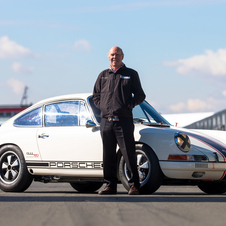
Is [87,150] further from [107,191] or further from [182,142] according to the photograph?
[182,142]

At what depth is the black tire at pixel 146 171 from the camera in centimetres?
631

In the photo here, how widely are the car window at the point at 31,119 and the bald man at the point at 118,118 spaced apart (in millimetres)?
1506

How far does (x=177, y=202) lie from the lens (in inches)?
206

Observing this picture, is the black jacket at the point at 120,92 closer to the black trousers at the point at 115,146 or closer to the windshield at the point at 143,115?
the black trousers at the point at 115,146

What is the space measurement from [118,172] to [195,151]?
105 centimetres

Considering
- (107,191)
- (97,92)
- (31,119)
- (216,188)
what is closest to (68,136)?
(97,92)

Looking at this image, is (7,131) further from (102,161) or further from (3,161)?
(102,161)

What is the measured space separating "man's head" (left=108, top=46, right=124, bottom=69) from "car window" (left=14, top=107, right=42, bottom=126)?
1.68 metres

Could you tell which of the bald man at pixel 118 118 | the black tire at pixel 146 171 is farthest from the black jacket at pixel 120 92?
the black tire at pixel 146 171

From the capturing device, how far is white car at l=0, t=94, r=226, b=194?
640 cm

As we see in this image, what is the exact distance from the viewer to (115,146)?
21.4ft

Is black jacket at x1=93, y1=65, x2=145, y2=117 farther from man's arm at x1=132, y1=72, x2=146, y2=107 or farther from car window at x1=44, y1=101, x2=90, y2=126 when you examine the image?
car window at x1=44, y1=101, x2=90, y2=126
